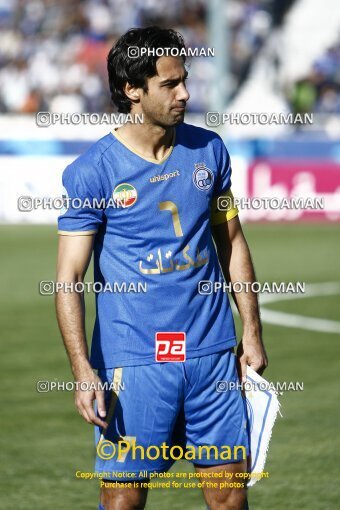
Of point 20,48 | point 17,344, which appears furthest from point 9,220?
point 17,344

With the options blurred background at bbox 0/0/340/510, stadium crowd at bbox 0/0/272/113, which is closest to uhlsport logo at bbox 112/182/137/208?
blurred background at bbox 0/0/340/510

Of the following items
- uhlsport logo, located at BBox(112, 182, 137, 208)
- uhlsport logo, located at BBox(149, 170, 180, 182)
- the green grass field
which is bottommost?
the green grass field

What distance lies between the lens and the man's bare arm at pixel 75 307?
457 centimetres

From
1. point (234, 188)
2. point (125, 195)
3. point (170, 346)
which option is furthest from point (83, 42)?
point (170, 346)

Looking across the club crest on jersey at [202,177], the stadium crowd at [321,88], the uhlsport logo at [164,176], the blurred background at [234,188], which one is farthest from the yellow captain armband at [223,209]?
the stadium crowd at [321,88]

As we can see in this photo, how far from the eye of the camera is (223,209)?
4984mm

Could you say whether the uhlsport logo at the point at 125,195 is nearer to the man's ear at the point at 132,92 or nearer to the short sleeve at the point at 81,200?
the short sleeve at the point at 81,200

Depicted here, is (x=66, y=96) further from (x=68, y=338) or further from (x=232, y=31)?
(x=68, y=338)

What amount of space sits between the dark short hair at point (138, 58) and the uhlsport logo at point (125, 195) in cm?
40

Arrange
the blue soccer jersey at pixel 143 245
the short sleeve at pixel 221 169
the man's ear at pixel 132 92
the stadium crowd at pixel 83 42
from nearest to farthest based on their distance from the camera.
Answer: the blue soccer jersey at pixel 143 245 < the man's ear at pixel 132 92 < the short sleeve at pixel 221 169 < the stadium crowd at pixel 83 42

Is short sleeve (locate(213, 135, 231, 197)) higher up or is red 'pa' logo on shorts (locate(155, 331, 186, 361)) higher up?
short sleeve (locate(213, 135, 231, 197))

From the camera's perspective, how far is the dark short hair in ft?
15.3

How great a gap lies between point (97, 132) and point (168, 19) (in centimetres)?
754

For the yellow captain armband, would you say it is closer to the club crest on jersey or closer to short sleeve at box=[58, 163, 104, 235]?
the club crest on jersey
